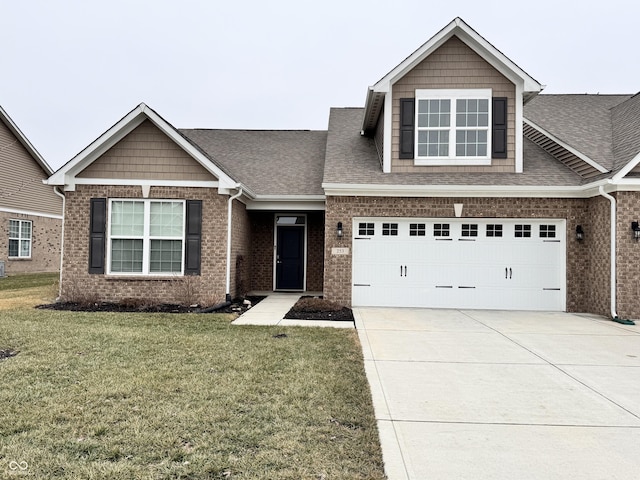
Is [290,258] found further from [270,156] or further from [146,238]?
[146,238]

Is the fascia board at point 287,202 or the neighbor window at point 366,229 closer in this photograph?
the neighbor window at point 366,229

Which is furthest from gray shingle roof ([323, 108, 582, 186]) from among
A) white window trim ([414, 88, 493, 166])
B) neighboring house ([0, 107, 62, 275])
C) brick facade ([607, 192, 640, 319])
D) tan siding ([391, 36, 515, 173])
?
neighboring house ([0, 107, 62, 275])

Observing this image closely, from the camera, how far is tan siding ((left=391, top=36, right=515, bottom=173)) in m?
11.6

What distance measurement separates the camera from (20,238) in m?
20.4

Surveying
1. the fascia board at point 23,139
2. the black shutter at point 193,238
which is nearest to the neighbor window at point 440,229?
the black shutter at point 193,238

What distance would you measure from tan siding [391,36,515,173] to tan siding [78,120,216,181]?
5219 millimetres

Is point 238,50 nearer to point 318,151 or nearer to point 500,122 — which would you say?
point 318,151

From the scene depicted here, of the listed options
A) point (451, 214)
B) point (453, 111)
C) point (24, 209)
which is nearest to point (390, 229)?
point (451, 214)

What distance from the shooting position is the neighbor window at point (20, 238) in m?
19.9

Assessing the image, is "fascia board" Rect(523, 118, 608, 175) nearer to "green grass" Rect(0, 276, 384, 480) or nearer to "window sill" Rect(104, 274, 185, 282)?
"green grass" Rect(0, 276, 384, 480)

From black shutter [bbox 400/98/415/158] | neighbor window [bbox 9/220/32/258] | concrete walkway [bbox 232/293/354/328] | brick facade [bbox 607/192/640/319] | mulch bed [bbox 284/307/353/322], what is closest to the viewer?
concrete walkway [bbox 232/293/354/328]

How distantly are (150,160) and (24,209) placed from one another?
13340 millimetres

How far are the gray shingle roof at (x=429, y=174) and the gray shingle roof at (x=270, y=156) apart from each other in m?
1.31

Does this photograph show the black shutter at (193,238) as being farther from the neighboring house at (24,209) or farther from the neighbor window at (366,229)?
the neighboring house at (24,209)
